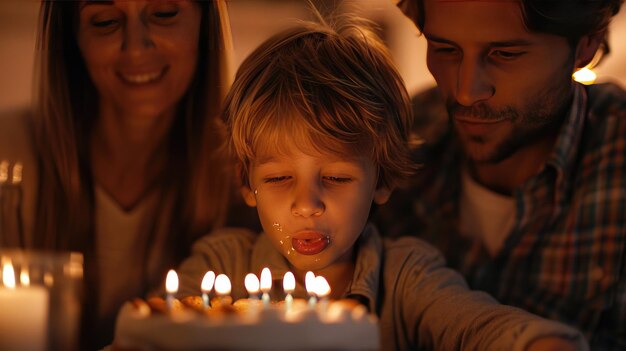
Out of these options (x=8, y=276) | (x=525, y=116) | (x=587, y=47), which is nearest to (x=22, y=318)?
(x=8, y=276)

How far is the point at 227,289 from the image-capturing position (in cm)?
107

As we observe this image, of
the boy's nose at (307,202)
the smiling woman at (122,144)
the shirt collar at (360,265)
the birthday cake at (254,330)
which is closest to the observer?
the birthday cake at (254,330)

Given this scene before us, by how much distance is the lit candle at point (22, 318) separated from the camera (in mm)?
965

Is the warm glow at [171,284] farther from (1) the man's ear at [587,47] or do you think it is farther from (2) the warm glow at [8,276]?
(1) the man's ear at [587,47]

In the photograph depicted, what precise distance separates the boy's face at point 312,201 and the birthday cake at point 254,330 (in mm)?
275

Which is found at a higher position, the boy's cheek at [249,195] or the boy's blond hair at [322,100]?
the boy's blond hair at [322,100]

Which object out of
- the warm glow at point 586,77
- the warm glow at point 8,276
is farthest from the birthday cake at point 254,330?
the warm glow at point 586,77

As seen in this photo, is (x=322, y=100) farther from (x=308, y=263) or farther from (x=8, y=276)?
(x=8, y=276)

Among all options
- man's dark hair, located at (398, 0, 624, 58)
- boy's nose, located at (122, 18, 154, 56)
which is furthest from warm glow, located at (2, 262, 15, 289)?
man's dark hair, located at (398, 0, 624, 58)

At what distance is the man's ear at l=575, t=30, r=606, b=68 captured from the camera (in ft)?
4.38

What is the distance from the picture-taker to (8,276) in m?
1.02

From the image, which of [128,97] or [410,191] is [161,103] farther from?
[410,191]

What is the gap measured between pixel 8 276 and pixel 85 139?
1.65 feet

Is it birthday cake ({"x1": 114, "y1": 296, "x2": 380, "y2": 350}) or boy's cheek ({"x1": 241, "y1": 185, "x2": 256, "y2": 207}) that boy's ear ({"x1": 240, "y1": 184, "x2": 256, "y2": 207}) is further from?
birthday cake ({"x1": 114, "y1": 296, "x2": 380, "y2": 350})
